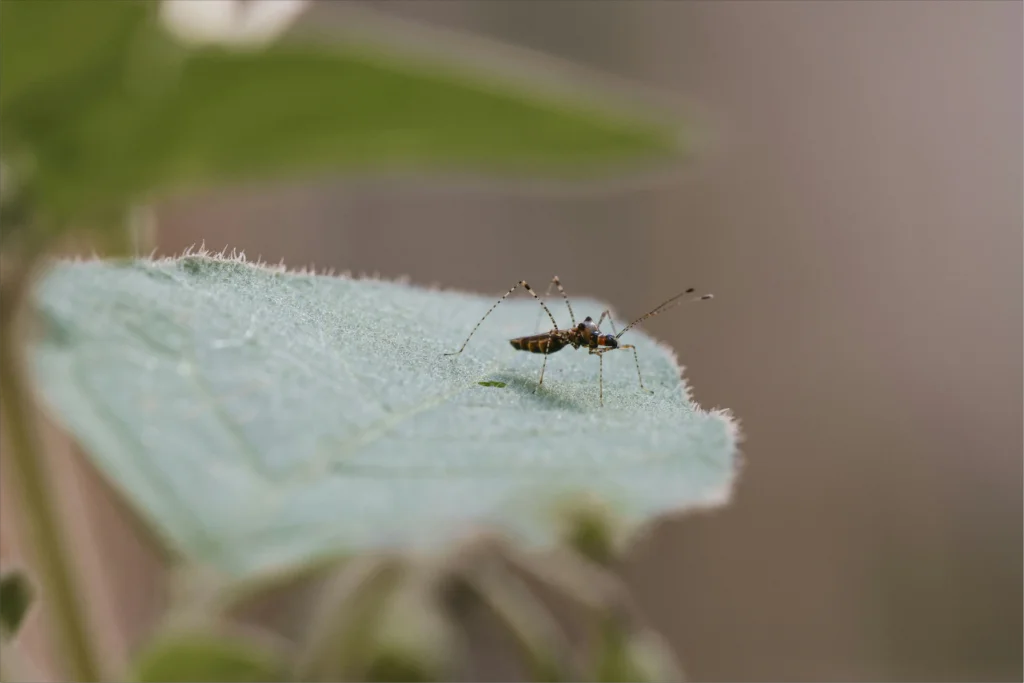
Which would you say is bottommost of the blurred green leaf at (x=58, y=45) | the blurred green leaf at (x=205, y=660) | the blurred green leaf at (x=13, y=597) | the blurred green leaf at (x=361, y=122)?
the blurred green leaf at (x=205, y=660)

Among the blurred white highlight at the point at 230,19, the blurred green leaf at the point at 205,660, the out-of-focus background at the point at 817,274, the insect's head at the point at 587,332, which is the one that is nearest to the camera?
the blurred white highlight at the point at 230,19

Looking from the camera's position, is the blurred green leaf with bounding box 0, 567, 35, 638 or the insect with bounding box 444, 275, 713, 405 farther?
the insect with bounding box 444, 275, 713, 405

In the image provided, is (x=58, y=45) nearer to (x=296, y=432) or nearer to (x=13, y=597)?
(x=296, y=432)

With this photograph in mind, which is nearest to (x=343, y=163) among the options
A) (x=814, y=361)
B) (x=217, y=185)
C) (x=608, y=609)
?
(x=217, y=185)

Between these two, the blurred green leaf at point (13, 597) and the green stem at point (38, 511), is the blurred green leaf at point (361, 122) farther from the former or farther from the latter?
the blurred green leaf at point (13, 597)

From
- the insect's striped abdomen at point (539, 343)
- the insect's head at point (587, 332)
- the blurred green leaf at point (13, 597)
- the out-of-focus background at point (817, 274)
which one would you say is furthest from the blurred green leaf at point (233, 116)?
the out-of-focus background at point (817, 274)

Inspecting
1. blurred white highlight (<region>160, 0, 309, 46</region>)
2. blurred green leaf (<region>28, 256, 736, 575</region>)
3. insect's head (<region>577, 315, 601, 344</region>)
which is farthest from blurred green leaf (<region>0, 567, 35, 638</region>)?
insect's head (<region>577, 315, 601, 344</region>)

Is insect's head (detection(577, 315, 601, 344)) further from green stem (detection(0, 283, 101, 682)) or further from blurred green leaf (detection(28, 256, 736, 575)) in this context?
green stem (detection(0, 283, 101, 682))

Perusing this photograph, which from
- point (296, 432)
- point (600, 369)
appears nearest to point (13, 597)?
point (296, 432)
